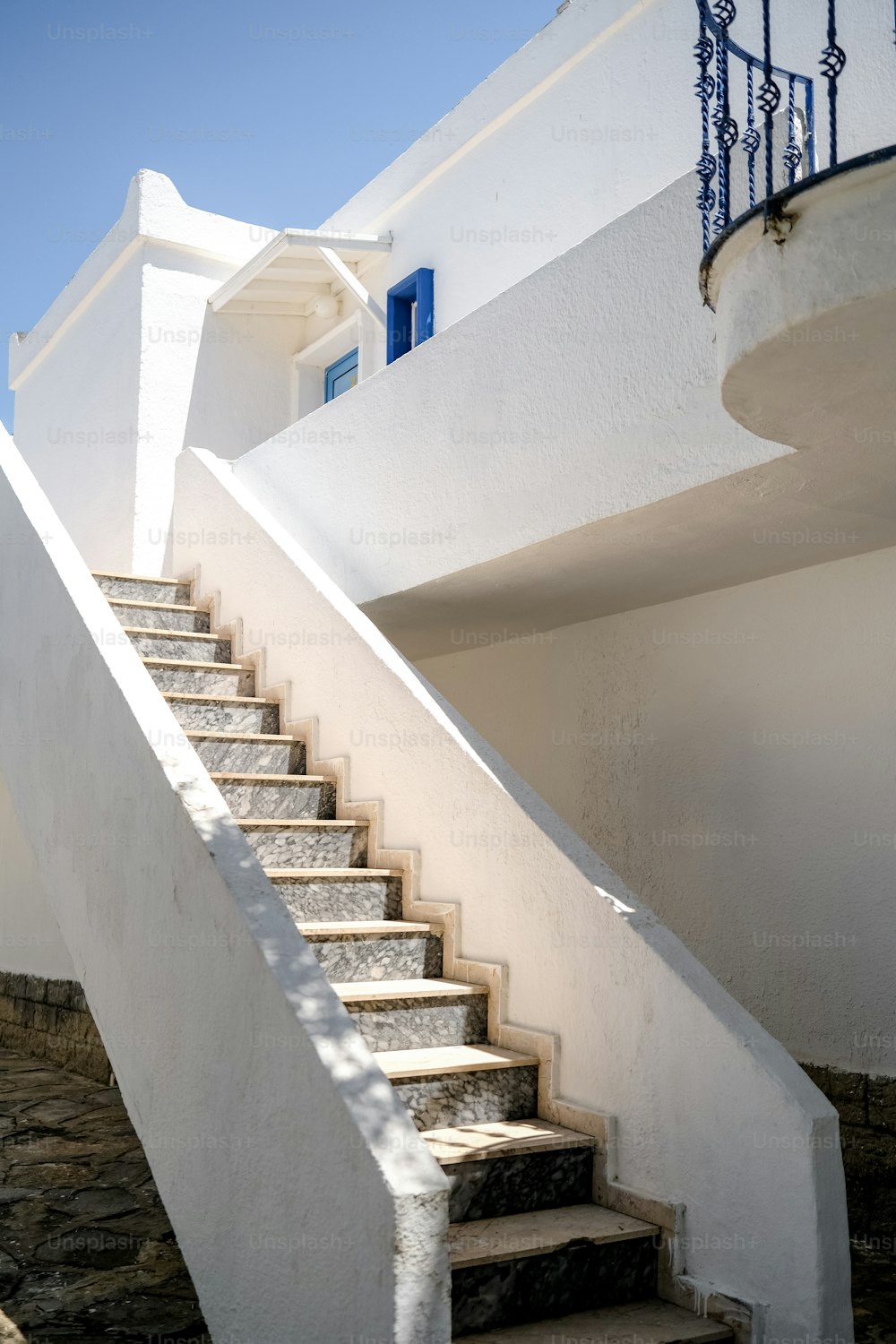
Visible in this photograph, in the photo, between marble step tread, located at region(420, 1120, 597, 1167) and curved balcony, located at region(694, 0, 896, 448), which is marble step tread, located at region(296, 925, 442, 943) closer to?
marble step tread, located at region(420, 1120, 597, 1167)

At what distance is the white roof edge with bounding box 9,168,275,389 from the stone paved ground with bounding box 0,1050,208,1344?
7.33m

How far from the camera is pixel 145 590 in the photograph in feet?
25.4

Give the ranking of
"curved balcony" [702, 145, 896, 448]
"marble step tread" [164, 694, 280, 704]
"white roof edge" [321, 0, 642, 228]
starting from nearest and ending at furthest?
"curved balcony" [702, 145, 896, 448], "marble step tread" [164, 694, 280, 704], "white roof edge" [321, 0, 642, 228]

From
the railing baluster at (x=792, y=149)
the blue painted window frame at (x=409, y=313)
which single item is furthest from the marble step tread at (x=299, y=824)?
the blue painted window frame at (x=409, y=313)

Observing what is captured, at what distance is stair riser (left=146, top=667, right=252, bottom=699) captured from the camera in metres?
6.43

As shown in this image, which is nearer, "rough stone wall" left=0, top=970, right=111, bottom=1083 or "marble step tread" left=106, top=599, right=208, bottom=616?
"marble step tread" left=106, top=599, right=208, bottom=616

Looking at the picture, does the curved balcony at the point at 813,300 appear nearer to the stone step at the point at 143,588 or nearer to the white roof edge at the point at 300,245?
the stone step at the point at 143,588

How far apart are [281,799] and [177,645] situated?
171cm

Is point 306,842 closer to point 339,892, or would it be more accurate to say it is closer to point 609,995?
point 339,892

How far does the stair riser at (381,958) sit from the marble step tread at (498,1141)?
0.87 metres

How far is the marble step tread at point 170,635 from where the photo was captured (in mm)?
6742

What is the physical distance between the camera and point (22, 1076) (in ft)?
27.6

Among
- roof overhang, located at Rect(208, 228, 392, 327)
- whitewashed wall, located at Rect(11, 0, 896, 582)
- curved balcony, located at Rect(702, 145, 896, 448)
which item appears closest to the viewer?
curved balcony, located at Rect(702, 145, 896, 448)

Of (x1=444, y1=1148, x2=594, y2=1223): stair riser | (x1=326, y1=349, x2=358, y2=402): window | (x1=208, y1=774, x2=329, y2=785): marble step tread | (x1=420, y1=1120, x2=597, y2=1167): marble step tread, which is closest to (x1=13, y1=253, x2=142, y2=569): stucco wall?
(x1=326, y1=349, x2=358, y2=402): window
